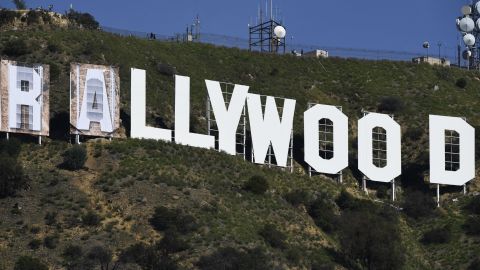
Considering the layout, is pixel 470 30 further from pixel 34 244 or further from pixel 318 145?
pixel 34 244

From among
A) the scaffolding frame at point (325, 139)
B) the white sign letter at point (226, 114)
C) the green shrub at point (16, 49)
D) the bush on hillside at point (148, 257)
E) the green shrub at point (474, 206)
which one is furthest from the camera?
the scaffolding frame at point (325, 139)

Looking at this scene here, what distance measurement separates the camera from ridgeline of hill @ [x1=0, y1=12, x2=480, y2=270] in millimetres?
92438

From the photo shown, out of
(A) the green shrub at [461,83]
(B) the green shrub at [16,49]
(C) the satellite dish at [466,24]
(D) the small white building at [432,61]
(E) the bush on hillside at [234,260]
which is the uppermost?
(C) the satellite dish at [466,24]

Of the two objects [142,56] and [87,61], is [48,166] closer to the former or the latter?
[87,61]

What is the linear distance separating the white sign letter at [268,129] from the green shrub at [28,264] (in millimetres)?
26860

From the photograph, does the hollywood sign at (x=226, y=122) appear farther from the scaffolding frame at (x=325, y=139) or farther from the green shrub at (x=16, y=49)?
the green shrub at (x=16, y=49)

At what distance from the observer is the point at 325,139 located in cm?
11769

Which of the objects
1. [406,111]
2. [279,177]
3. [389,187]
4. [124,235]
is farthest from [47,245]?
[406,111]

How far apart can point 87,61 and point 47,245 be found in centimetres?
2800

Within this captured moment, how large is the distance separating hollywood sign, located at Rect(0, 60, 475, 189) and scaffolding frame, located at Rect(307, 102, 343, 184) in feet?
3.20

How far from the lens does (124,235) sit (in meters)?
93.2

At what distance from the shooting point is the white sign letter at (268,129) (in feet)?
362

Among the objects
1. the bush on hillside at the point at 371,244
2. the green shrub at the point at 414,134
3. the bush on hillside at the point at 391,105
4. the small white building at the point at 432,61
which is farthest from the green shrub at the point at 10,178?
the small white building at the point at 432,61

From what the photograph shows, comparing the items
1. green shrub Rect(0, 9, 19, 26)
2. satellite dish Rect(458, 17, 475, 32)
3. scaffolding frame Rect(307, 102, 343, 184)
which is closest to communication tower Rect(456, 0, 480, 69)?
satellite dish Rect(458, 17, 475, 32)
